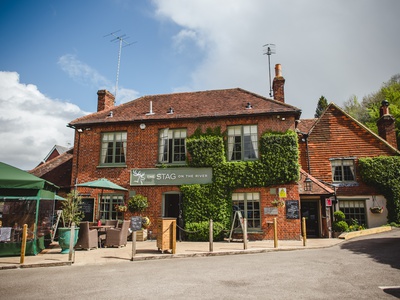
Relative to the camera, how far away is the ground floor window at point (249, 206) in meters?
15.0

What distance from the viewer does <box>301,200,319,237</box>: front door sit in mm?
17438

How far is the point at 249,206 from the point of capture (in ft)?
50.0

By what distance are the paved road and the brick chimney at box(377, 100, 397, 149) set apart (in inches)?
532

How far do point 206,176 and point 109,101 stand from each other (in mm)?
8952

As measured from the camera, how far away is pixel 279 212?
1477 centimetres

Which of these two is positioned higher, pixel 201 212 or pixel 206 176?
pixel 206 176

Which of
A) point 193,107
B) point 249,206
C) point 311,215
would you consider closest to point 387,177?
point 311,215

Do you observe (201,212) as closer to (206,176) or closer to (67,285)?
(206,176)

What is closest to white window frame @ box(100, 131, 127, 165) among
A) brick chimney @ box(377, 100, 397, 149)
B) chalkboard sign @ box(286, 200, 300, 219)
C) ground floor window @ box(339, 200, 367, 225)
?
chalkboard sign @ box(286, 200, 300, 219)

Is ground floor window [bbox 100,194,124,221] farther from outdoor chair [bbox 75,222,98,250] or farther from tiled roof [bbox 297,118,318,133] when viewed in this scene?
tiled roof [bbox 297,118,318,133]

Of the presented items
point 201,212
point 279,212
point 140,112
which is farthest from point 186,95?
point 279,212

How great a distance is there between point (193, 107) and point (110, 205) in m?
7.07

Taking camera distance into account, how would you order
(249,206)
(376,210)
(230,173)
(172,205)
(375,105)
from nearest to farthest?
(249,206) < (230,173) < (172,205) < (376,210) < (375,105)

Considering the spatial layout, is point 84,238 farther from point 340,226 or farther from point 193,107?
point 340,226
